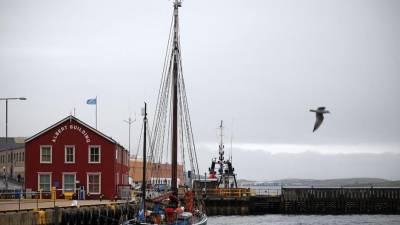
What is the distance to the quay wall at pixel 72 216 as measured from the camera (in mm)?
41037

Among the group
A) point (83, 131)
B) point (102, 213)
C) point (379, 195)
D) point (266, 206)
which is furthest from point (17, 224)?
point (379, 195)

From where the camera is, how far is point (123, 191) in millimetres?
73562

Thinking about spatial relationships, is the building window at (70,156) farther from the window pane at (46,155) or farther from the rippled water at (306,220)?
the rippled water at (306,220)

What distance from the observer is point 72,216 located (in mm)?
48812

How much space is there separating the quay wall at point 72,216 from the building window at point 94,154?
10.6 meters

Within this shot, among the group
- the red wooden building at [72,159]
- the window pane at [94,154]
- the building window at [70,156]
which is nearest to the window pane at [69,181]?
the red wooden building at [72,159]

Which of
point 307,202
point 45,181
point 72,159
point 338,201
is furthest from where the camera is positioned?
point 338,201

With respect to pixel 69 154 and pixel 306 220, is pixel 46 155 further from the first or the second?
pixel 306 220

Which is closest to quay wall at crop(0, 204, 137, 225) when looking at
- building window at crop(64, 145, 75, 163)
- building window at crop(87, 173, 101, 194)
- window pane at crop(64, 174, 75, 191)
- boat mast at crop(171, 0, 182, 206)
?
boat mast at crop(171, 0, 182, 206)

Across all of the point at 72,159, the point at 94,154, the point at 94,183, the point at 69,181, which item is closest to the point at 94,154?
the point at 94,154

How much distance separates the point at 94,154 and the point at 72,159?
6.91 ft

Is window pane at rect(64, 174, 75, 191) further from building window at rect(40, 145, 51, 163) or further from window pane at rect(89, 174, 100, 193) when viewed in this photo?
building window at rect(40, 145, 51, 163)

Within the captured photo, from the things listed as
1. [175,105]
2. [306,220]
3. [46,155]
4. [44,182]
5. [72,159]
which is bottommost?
[306,220]

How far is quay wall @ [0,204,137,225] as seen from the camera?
4104 cm
